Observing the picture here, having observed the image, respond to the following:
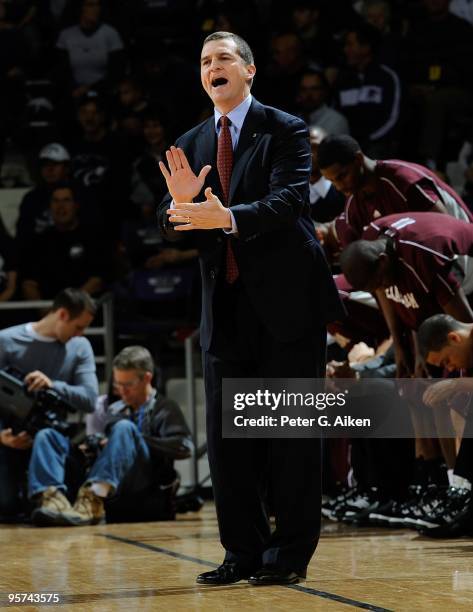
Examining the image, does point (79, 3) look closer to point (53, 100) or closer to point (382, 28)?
point (53, 100)

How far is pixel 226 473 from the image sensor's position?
348 cm

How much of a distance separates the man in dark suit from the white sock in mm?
2551

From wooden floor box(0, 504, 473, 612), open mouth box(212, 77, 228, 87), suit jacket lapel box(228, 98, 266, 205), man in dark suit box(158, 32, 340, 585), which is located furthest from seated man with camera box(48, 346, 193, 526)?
open mouth box(212, 77, 228, 87)

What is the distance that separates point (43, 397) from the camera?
247 inches

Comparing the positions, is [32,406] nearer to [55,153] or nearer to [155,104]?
[55,153]

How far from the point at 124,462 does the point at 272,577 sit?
2762mm

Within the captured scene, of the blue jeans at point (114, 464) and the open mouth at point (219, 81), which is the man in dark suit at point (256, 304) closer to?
the open mouth at point (219, 81)

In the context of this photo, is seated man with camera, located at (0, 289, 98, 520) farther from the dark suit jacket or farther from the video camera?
the dark suit jacket

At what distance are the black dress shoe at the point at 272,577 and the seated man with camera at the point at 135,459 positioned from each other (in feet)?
8.80

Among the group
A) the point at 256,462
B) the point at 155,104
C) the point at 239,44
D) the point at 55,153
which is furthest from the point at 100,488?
the point at 155,104

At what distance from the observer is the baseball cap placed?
9.15m

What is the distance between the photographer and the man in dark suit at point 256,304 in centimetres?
344

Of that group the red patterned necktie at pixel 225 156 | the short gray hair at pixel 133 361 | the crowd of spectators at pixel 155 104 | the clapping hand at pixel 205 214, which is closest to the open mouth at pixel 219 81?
the red patterned necktie at pixel 225 156

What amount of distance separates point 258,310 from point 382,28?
696 cm
